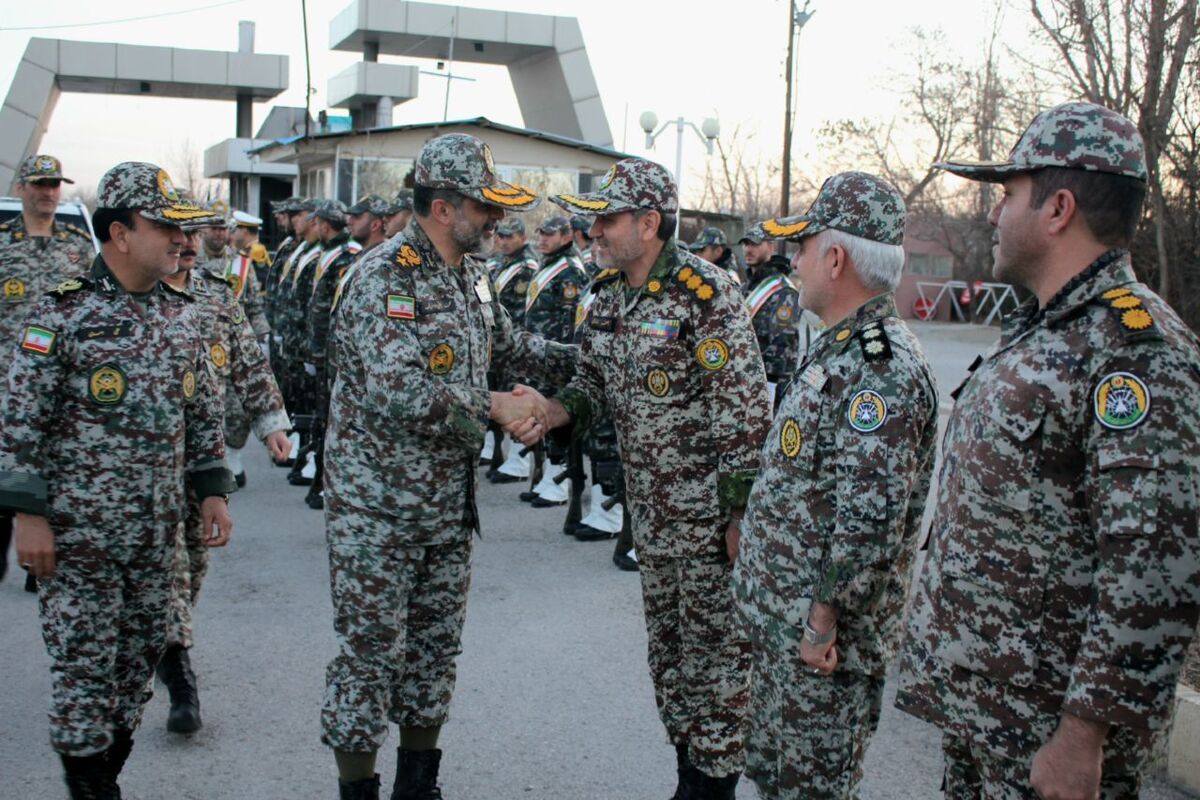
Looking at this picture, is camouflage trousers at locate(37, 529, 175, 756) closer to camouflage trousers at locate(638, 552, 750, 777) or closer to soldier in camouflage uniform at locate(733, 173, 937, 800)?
camouflage trousers at locate(638, 552, 750, 777)

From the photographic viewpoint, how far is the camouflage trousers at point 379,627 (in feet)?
12.0

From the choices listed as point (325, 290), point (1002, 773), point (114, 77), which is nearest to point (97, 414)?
point (1002, 773)

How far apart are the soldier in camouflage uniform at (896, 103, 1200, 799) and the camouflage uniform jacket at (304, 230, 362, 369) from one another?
6859 mm

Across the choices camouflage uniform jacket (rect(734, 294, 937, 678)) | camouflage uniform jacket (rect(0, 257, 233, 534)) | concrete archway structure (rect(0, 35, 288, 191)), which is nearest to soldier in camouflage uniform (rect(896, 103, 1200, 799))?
camouflage uniform jacket (rect(734, 294, 937, 678))

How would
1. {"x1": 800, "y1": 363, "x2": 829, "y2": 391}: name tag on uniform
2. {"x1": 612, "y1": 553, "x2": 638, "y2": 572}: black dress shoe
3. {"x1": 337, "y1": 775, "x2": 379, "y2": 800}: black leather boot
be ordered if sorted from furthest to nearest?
{"x1": 612, "y1": 553, "x2": 638, "y2": 572}: black dress shoe, {"x1": 337, "y1": 775, "x2": 379, "y2": 800}: black leather boot, {"x1": 800, "y1": 363, "x2": 829, "y2": 391}: name tag on uniform

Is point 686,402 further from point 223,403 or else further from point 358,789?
point 223,403

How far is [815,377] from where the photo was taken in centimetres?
303

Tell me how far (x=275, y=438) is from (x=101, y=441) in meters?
0.91

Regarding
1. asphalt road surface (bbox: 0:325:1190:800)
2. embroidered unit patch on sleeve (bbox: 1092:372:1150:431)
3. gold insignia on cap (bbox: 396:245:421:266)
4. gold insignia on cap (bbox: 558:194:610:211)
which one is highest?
gold insignia on cap (bbox: 558:194:610:211)

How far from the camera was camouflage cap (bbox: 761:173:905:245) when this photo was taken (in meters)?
3.07

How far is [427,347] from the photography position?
376cm

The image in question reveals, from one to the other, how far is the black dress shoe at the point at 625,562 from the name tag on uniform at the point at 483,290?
3.58 meters

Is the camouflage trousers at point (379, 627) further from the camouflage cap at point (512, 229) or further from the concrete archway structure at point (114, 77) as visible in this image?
the concrete archway structure at point (114, 77)

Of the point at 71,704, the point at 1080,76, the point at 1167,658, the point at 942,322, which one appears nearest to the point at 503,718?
the point at 71,704
